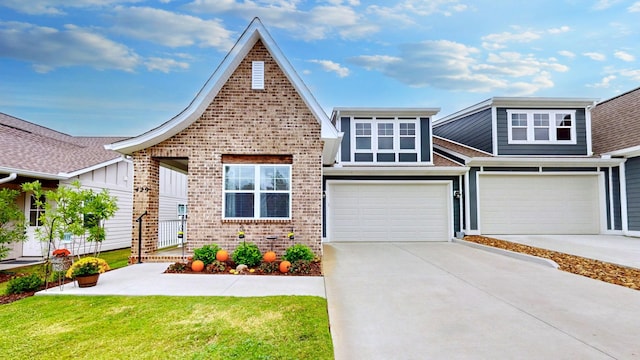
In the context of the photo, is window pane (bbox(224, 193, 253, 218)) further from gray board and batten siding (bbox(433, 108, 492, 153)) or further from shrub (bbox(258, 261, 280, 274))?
gray board and batten siding (bbox(433, 108, 492, 153))

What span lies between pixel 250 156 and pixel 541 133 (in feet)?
43.2

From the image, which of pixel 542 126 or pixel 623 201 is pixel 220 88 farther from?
pixel 623 201

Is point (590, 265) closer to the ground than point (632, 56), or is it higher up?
closer to the ground

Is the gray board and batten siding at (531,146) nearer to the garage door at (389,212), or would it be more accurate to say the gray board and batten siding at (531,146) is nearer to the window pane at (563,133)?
the window pane at (563,133)

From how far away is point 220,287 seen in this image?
21.1 feet

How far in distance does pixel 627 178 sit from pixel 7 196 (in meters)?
20.8

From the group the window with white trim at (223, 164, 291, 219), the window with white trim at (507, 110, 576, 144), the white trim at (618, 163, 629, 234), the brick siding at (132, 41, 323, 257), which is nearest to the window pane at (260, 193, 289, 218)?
the window with white trim at (223, 164, 291, 219)

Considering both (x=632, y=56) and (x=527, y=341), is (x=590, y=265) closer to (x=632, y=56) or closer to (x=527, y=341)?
(x=527, y=341)

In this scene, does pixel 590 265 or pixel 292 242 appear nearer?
pixel 590 265

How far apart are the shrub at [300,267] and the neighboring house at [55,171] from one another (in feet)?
19.5

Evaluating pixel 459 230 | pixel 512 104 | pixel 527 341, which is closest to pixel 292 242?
pixel 527 341

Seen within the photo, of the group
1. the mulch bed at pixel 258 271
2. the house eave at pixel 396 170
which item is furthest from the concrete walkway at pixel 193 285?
the house eave at pixel 396 170

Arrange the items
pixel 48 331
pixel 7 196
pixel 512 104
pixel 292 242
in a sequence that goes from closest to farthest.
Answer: pixel 48 331 → pixel 7 196 → pixel 292 242 → pixel 512 104

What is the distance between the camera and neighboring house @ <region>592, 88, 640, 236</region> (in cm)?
1338
